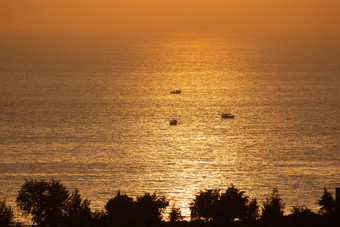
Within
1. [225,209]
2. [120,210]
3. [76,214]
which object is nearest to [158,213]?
[120,210]

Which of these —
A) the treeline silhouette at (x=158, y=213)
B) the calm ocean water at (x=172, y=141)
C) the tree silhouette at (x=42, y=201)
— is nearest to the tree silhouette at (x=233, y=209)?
the treeline silhouette at (x=158, y=213)

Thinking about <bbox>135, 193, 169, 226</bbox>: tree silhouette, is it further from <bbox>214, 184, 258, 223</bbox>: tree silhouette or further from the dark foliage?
<bbox>214, 184, 258, 223</bbox>: tree silhouette

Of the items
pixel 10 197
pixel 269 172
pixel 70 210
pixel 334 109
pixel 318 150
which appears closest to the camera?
pixel 70 210

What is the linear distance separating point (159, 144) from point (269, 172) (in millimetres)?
22880

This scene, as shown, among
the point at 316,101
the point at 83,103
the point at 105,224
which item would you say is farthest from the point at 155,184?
the point at 316,101

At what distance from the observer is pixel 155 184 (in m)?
87.4

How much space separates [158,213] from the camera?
53375 mm

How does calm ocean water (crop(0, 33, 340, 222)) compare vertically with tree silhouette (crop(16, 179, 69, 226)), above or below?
above

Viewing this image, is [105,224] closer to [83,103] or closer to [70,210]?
[70,210]

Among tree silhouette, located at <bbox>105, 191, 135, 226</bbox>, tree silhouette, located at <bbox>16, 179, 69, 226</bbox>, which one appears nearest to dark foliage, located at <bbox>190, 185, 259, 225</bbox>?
tree silhouette, located at <bbox>105, 191, 135, 226</bbox>

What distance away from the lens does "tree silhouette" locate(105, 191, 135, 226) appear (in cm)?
4988

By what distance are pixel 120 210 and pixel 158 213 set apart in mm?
3334

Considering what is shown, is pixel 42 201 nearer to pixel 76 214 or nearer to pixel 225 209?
pixel 76 214

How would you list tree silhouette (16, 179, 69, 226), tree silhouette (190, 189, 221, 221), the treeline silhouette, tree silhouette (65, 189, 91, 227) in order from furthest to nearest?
tree silhouette (16, 179, 69, 226) < tree silhouette (190, 189, 221, 221) < tree silhouette (65, 189, 91, 227) < the treeline silhouette
